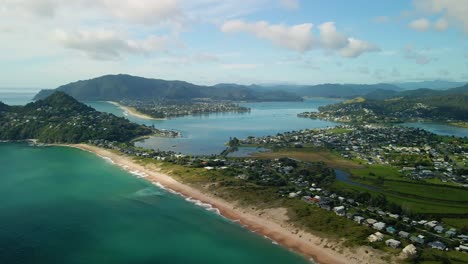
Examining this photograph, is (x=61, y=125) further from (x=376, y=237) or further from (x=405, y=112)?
(x=405, y=112)

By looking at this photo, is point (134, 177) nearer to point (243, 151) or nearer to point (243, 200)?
point (243, 200)

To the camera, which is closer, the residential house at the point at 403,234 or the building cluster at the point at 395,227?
the building cluster at the point at 395,227

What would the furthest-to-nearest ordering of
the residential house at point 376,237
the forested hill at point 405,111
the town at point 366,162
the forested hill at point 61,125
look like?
the forested hill at point 405,111 < the forested hill at point 61,125 < the town at point 366,162 < the residential house at point 376,237

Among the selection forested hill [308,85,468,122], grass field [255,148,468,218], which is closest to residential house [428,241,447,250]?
grass field [255,148,468,218]

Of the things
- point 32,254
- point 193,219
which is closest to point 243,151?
point 193,219

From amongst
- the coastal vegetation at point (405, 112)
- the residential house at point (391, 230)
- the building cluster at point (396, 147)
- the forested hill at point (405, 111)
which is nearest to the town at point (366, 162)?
the building cluster at point (396, 147)

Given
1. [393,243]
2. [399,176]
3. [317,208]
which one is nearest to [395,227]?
[393,243]

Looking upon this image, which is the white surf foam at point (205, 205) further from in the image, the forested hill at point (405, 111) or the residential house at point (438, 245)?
the forested hill at point (405, 111)

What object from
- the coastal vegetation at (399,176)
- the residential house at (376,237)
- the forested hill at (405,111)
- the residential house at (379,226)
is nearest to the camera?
the residential house at (376,237)
